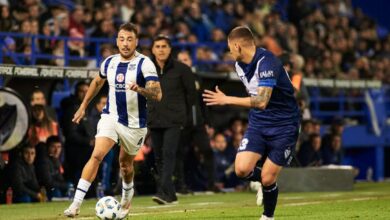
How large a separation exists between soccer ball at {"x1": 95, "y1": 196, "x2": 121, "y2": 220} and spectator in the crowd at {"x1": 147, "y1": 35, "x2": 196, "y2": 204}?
3264 millimetres

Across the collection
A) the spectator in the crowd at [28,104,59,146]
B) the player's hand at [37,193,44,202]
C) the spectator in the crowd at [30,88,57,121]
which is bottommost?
the player's hand at [37,193,44,202]

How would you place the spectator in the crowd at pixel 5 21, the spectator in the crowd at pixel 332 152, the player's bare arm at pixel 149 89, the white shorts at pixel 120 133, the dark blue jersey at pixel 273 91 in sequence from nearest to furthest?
the dark blue jersey at pixel 273 91, the player's bare arm at pixel 149 89, the white shorts at pixel 120 133, the spectator in the crowd at pixel 5 21, the spectator in the crowd at pixel 332 152

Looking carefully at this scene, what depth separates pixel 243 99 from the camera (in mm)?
10461

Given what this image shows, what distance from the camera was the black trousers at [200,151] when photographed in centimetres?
1723

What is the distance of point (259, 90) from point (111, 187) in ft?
22.4

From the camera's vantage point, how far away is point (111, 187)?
1712cm

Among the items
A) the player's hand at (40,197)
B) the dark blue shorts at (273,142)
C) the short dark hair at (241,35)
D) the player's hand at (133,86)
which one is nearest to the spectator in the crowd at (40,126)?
the player's hand at (40,197)

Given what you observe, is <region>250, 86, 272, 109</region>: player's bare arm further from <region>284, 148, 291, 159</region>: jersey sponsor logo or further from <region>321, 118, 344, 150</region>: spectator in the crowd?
<region>321, 118, 344, 150</region>: spectator in the crowd

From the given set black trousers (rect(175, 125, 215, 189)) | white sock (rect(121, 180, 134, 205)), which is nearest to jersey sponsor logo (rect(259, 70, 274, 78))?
white sock (rect(121, 180, 134, 205))

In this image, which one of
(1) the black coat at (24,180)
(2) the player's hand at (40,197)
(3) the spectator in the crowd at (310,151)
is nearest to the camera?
(1) the black coat at (24,180)

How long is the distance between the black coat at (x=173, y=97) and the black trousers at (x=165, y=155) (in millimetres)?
140

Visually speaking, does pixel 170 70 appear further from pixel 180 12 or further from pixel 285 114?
pixel 180 12

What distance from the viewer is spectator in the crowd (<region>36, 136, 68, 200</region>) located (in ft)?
53.1

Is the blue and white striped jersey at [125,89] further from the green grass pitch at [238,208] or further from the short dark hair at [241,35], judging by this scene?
the short dark hair at [241,35]
